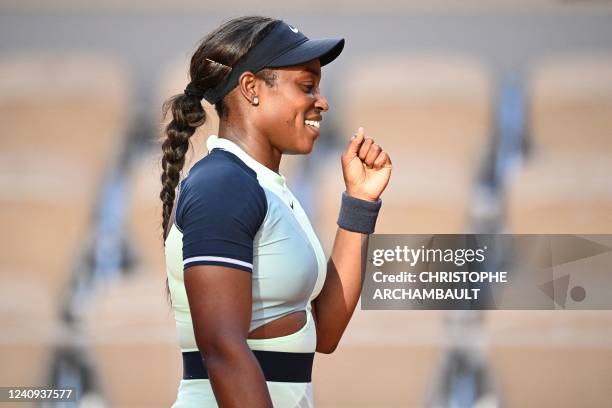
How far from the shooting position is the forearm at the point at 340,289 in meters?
1.63

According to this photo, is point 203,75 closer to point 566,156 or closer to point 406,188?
point 406,188

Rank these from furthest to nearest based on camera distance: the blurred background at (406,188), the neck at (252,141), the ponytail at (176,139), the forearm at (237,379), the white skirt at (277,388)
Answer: the blurred background at (406,188)
the ponytail at (176,139)
the neck at (252,141)
the white skirt at (277,388)
the forearm at (237,379)

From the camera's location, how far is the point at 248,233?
1.29 meters

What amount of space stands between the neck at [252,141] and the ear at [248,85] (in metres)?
0.05

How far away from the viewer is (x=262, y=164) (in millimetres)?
1470

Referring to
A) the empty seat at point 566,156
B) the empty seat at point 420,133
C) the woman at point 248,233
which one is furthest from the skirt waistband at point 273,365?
the empty seat at point 566,156

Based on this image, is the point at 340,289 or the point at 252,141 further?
the point at 340,289

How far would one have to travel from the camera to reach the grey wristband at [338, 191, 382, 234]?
1.66m

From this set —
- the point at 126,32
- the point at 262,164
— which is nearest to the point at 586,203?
the point at 126,32

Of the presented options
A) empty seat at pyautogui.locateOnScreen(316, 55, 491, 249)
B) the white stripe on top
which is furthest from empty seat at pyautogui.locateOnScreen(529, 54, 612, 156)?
the white stripe on top

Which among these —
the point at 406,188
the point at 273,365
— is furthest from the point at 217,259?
the point at 406,188

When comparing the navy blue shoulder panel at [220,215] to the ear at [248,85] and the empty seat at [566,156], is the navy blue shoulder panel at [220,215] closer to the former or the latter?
the ear at [248,85]

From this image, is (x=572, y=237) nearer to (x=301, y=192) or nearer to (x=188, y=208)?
(x=301, y=192)

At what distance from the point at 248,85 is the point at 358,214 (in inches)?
13.0
